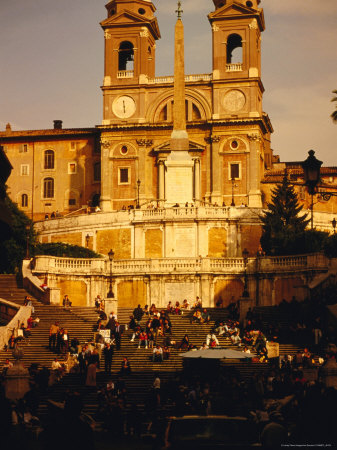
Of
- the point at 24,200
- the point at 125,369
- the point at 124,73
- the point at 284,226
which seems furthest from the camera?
the point at 24,200

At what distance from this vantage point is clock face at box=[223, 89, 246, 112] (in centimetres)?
8856

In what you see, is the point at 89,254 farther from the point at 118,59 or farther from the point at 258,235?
the point at 118,59

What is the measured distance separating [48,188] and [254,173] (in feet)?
64.7

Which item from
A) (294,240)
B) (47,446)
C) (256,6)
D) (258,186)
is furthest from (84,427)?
(256,6)

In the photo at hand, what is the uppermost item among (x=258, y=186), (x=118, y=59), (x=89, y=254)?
(x=118, y=59)

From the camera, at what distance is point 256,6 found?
91.2 m

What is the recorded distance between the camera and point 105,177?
295 feet

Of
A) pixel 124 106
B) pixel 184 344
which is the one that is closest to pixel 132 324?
pixel 184 344

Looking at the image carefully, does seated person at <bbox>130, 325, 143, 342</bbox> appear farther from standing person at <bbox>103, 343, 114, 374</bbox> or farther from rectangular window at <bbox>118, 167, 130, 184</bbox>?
rectangular window at <bbox>118, 167, 130, 184</bbox>

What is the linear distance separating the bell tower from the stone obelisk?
8.14 metres

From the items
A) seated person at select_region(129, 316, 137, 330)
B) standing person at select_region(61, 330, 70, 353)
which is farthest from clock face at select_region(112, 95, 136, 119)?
standing person at select_region(61, 330, 70, 353)

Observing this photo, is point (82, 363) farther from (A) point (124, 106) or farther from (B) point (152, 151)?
(A) point (124, 106)

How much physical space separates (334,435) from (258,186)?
73.2 metres

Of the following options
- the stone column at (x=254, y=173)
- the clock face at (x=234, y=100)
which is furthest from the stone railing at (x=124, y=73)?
the stone column at (x=254, y=173)
